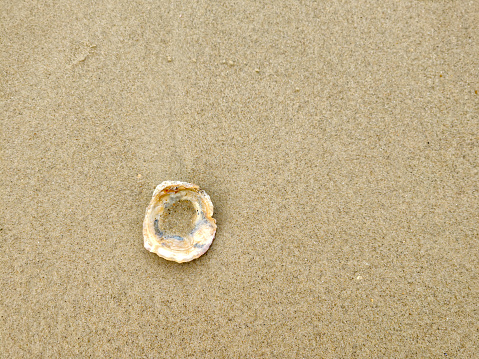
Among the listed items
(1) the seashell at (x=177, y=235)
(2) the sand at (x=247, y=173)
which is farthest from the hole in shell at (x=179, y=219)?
(2) the sand at (x=247, y=173)

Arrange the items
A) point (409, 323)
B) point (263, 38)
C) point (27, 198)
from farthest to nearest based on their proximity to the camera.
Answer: point (263, 38) < point (27, 198) < point (409, 323)

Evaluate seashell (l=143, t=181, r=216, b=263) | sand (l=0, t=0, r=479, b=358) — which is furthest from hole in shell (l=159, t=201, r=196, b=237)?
sand (l=0, t=0, r=479, b=358)

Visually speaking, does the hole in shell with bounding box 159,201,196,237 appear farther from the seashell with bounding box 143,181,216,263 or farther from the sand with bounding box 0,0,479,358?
the sand with bounding box 0,0,479,358

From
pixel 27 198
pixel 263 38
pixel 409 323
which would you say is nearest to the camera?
pixel 409 323

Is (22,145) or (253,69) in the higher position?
(253,69)

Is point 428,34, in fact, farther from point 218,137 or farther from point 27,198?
point 27,198

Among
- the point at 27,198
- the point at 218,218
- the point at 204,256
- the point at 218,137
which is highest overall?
the point at 218,137

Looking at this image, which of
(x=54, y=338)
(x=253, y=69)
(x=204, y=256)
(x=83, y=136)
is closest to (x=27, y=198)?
(x=83, y=136)
